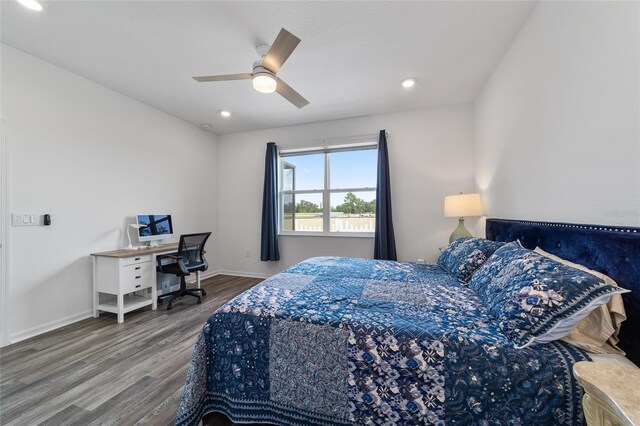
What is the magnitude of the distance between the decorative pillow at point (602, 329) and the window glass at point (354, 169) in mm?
3043

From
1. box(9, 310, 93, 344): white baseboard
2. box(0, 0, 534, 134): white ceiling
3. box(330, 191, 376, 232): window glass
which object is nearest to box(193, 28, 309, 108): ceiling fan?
box(0, 0, 534, 134): white ceiling

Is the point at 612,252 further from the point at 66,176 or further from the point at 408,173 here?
the point at 66,176

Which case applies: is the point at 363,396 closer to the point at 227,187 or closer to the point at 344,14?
the point at 344,14

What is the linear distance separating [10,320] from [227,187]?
3.11m

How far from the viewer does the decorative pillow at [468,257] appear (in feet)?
6.25

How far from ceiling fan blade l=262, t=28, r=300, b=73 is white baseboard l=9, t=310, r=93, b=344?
3373 mm

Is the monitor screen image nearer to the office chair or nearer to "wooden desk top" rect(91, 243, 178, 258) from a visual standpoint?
"wooden desk top" rect(91, 243, 178, 258)

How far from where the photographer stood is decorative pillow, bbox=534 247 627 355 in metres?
1.02

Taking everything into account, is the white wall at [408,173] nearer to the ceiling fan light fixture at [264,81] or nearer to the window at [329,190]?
the window at [329,190]

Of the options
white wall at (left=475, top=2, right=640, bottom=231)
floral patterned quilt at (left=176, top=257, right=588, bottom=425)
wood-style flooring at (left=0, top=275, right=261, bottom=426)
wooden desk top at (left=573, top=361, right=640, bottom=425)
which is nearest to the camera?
wooden desk top at (left=573, top=361, right=640, bottom=425)

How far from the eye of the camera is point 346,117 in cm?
393

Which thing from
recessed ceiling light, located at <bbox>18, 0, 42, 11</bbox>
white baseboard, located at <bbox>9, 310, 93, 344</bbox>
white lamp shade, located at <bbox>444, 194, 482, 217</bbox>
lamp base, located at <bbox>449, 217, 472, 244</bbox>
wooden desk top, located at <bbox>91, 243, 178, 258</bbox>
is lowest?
white baseboard, located at <bbox>9, 310, 93, 344</bbox>

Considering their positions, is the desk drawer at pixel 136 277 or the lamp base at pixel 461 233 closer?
the desk drawer at pixel 136 277

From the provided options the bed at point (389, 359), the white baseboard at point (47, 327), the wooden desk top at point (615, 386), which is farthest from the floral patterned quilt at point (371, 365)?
the white baseboard at point (47, 327)
